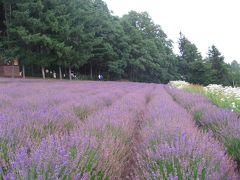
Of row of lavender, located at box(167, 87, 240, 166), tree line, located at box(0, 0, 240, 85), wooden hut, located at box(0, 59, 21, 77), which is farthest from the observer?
wooden hut, located at box(0, 59, 21, 77)

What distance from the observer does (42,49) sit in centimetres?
2570

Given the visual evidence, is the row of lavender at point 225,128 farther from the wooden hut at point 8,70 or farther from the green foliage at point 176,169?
the wooden hut at point 8,70

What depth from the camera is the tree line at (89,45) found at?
80.5 feet

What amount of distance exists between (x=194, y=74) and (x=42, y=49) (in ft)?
118

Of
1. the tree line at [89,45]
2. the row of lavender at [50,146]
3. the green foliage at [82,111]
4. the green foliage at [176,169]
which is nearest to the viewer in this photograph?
the row of lavender at [50,146]

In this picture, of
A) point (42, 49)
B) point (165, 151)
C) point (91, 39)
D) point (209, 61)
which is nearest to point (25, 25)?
point (42, 49)

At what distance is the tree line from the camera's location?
2453cm

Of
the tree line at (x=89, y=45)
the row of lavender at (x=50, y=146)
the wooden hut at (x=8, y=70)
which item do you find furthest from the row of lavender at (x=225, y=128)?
the wooden hut at (x=8, y=70)

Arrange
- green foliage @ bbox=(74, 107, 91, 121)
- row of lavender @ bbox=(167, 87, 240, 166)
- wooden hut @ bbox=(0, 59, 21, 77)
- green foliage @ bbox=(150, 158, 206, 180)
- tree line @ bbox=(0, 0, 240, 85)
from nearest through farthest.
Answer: green foliage @ bbox=(150, 158, 206, 180) → row of lavender @ bbox=(167, 87, 240, 166) → green foliage @ bbox=(74, 107, 91, 121) → tree line @ bbox=(0, 0, 240, 85) → wooden hut @ bbox=(0, 59, 21, 77)

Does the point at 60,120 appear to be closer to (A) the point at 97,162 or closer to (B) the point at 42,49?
(A) the point at 97,162

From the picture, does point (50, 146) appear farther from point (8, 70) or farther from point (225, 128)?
point (8, 70)

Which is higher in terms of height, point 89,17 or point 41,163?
point 89,17

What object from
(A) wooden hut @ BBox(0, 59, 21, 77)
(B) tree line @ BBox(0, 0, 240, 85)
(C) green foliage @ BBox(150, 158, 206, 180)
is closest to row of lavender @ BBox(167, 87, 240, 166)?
(C) green foliage @ BBox(150, 158, 206, 180)

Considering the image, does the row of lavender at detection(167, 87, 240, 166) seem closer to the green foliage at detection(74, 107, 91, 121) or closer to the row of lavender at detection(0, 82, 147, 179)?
the row of lavender at detection(0, 82, 147, 179)
